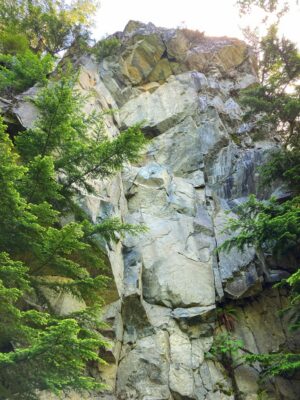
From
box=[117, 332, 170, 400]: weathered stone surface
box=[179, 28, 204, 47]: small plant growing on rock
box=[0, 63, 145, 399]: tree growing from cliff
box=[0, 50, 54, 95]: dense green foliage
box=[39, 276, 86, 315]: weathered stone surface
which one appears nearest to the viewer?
box=[0, 63, 145, 399]: tree growing from cliff

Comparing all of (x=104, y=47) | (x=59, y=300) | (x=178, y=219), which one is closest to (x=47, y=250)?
(x=59, y=300)

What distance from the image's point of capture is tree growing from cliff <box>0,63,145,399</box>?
5.83m

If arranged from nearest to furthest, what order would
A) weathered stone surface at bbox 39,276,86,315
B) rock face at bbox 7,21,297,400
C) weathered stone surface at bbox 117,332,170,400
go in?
weathered stone surface at bbox 39,276,86,315 < weathered stone surface at bbox 117,332,170,400 < rock face at bbox 7,21,297,400

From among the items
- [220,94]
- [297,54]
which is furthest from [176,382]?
[220,94]

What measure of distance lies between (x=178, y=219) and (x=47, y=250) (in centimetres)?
860

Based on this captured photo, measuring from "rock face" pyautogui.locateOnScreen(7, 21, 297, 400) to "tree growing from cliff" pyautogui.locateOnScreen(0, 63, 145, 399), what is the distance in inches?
98.1

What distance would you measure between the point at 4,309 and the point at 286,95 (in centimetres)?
1355

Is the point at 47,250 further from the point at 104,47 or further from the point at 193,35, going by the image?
the point at 193,35

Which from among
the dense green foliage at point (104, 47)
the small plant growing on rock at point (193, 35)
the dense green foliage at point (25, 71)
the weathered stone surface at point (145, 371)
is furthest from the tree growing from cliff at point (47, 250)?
the small plant growing on rock at point (193, 35)

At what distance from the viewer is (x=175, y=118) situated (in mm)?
20750

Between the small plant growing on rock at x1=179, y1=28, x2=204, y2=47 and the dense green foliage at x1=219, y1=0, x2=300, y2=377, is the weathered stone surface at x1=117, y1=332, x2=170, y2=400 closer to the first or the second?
the dense green foliage at x1=219, y1=0, x2=300, y2=377

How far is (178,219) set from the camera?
15.0 m

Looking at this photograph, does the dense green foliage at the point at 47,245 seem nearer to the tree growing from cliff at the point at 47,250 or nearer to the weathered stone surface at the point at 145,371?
the tree growing from cliff at the point at 47,250

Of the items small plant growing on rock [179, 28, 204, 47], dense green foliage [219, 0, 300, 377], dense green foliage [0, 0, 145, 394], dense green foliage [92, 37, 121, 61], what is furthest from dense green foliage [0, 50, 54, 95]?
small plant growing on rock [179, 28, 204, 47]
